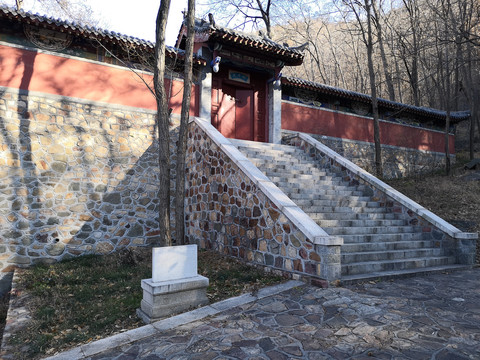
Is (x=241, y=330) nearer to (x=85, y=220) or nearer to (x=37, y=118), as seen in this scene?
(x=85, y=220)

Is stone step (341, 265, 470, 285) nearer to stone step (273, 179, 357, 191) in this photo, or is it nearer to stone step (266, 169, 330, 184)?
stone step (273, 179, 357, 191)

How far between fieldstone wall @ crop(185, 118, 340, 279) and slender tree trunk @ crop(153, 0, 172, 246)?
1.55m

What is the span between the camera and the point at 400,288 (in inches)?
176

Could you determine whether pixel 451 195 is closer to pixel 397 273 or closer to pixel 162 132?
pixel 397 273

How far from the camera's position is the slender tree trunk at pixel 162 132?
4.79m

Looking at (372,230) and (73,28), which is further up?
(73,28)

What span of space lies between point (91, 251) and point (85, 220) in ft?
2.34

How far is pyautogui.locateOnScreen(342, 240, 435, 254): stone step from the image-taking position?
541cm

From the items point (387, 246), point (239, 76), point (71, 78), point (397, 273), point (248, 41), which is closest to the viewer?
point (397, 273)

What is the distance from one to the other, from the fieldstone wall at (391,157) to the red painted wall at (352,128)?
213 mm

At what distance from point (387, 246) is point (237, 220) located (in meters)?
2.69

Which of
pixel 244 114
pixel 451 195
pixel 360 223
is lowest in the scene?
pixel 360 223

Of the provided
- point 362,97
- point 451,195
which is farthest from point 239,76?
point 451,195

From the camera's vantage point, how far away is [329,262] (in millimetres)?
4402
